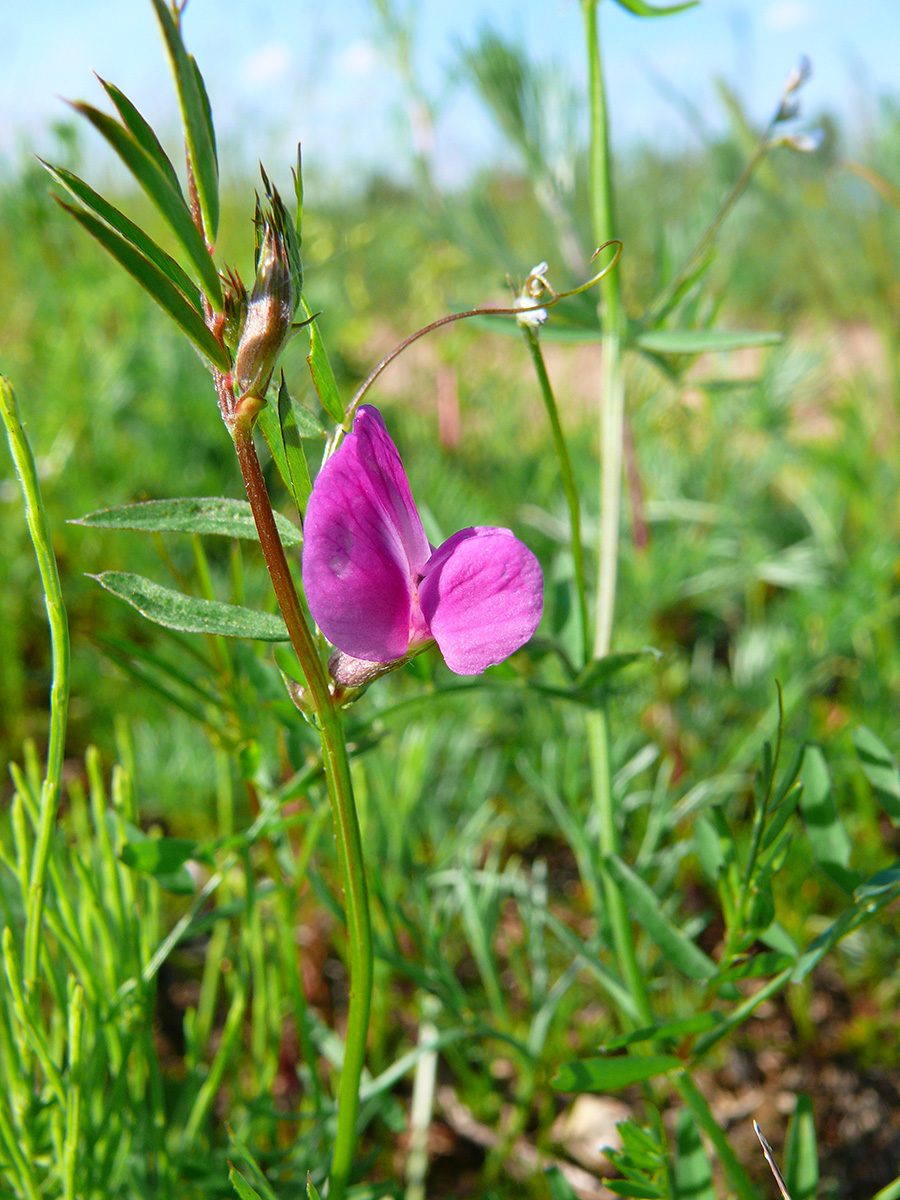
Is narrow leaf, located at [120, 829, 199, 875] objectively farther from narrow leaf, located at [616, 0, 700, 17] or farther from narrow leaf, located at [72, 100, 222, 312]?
narrow leaf, located at [616, 0, 700, 17]

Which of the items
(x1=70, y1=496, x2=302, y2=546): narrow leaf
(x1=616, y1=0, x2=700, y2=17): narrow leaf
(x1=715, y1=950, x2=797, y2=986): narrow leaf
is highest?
(x1=616, y1=0, x2=700, y2=17): narrow leaf

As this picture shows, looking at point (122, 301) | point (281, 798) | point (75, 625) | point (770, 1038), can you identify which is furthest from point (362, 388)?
point (122, 301)

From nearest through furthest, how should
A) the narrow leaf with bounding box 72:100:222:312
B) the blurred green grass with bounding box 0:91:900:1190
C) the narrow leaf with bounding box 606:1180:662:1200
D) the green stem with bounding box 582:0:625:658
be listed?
the narrow leaf with bounding box 72:100:222:312
the narrow leaf with bounding box 606:1180:662:1200
the green stem with bounding box 582:0:625:658
the blurred green grass with bounding box 0:91:900:1190

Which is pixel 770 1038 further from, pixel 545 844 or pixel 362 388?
pixel 362 388

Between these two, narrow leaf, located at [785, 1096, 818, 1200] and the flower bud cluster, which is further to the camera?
narrow leaf, located at [785, 1096, 818, 1200]

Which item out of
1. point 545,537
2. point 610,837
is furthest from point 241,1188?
point 545,537

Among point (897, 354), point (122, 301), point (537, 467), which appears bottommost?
point (537, 467)

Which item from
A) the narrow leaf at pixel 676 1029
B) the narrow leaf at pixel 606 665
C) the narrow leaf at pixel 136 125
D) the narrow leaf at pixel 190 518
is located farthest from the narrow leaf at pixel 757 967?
the narrow leaf at pixel 136 125

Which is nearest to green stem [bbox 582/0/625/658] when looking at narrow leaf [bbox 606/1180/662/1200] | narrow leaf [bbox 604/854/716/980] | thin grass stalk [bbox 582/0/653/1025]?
thin grass stalk [bbox 582/0/653/1025]
